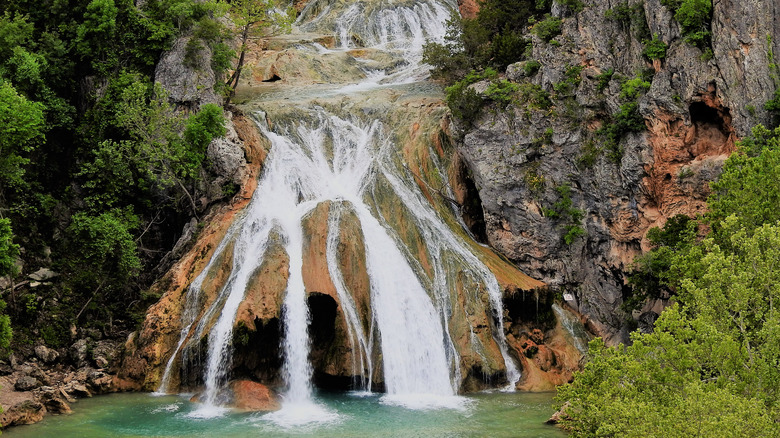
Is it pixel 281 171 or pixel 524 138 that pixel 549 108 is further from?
pixel 281 171

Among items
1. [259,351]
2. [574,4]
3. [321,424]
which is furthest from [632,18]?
[321,424]

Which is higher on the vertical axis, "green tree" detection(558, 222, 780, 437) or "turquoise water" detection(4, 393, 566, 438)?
"green tree" detection(558, 222, 780, 437)

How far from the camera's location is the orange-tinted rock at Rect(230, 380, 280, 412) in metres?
24.8

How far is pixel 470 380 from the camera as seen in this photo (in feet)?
90.7

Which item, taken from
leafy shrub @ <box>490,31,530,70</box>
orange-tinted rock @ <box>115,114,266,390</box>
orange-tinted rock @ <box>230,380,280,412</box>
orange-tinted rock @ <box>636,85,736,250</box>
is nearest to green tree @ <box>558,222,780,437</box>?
orange-tinted rock @ <box>636,85,736,250</box>

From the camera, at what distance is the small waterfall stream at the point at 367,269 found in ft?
89.3

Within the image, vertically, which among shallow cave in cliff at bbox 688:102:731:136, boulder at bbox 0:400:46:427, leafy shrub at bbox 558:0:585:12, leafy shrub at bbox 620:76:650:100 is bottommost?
boulder at bbox 0:400:46:427

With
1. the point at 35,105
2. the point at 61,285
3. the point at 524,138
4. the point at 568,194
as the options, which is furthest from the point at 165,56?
the point at 568,194

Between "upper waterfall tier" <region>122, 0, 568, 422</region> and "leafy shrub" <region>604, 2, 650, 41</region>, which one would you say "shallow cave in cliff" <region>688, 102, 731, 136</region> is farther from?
"upper waterfall tier" <region>122, 0, 568, 422</region>

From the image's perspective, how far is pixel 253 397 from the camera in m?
25.2

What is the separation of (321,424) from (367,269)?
8.98 m

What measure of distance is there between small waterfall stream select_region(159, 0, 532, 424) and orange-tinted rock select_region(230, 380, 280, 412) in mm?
517

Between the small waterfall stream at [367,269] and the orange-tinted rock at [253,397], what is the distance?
52 centimetres

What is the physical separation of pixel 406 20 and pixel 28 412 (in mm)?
52038
